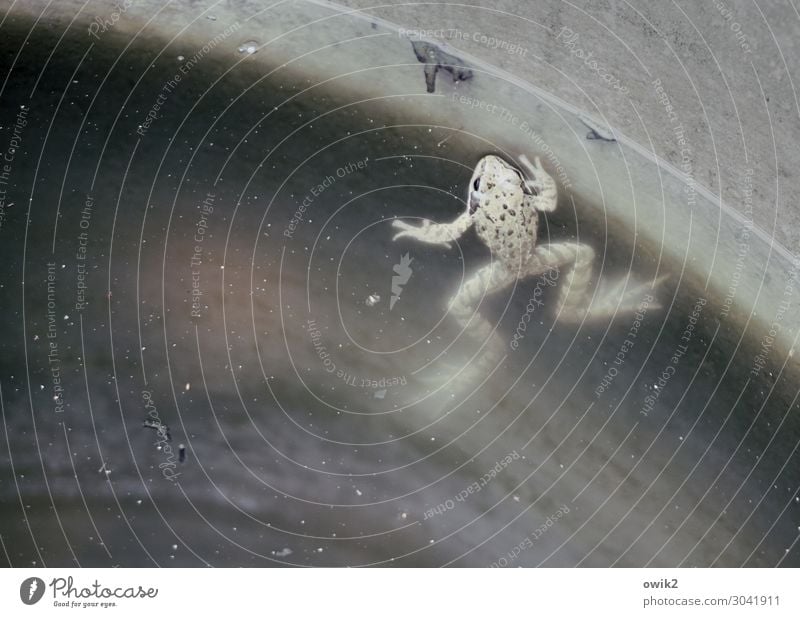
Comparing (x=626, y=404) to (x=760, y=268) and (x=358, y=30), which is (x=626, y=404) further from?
(x=358, y=30)

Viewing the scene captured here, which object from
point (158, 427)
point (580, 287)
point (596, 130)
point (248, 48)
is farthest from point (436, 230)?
point (158, 427)

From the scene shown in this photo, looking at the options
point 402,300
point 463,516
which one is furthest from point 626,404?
point 402,300

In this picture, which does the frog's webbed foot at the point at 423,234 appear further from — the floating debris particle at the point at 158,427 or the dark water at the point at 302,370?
the floating debris particle at the point at 158,427

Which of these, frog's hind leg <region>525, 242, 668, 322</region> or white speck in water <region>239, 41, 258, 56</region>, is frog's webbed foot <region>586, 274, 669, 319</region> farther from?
white speck in water <region>239, 41, 258, 56</region>

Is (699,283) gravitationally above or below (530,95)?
below

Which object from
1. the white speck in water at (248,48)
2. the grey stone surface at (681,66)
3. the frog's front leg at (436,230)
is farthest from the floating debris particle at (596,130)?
the white speck in water at (248,48)
